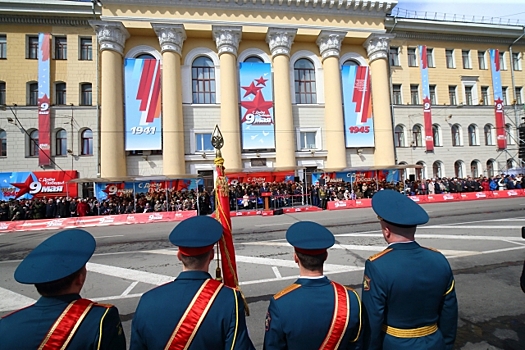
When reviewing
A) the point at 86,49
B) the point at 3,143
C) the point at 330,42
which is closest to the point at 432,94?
the point at 330,42

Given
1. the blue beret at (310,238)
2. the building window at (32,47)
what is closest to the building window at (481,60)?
the blue beret at (310,238)

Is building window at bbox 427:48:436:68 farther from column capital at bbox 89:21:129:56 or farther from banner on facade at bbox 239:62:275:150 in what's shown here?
column capital at bbox 89:21:129:56

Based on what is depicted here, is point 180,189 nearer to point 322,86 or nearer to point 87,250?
point 322,86

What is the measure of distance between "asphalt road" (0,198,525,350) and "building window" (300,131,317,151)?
16.8 m

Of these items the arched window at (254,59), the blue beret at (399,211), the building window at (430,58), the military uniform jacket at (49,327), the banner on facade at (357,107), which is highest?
the building window at (430,58)

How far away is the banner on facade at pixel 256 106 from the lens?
26109 millimetres

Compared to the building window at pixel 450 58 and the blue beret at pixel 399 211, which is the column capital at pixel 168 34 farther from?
the building window at pixel 450 58

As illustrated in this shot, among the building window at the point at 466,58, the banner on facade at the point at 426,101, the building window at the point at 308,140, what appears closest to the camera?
the building window at the point at 308,140

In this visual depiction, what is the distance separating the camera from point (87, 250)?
1860 mm

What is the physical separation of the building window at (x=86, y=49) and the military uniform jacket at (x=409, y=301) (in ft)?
101

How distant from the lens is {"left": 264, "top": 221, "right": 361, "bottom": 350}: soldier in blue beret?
1.81 meters

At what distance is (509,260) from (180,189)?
18716 millimetres

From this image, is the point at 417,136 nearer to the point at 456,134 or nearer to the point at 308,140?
the point at 456,134

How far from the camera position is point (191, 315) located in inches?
66.2
